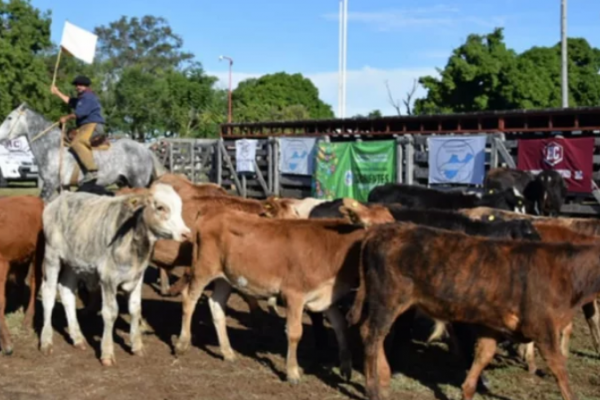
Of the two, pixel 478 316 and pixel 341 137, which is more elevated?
pixel 341 137

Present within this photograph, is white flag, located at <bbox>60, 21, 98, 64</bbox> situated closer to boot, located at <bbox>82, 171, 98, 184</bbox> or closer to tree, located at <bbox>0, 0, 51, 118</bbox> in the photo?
boot, located at <bbox>82, 171, 98, 184</bbox>

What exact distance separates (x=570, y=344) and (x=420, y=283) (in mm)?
3126

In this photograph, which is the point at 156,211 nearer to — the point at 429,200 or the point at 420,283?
the point at 420,283

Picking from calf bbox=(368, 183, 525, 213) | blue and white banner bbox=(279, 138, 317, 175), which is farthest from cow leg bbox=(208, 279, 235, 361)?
blue and white banner bbox=(279, 138, 317, 175)

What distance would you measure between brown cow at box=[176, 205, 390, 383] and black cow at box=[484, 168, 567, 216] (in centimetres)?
673

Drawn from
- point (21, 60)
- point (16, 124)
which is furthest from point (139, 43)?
point (16, 124)

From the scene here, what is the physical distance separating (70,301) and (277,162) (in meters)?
14.3

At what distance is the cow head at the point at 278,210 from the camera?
10023mm

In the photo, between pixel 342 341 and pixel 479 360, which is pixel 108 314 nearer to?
pixel 342 341

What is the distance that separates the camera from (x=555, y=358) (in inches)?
259

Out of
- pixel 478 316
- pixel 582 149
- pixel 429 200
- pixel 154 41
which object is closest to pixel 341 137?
pixel 582 149

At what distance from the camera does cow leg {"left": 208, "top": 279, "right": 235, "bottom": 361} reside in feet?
28.3

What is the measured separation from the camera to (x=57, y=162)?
13680 mm

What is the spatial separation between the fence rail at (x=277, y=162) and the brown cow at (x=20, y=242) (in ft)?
30.9
